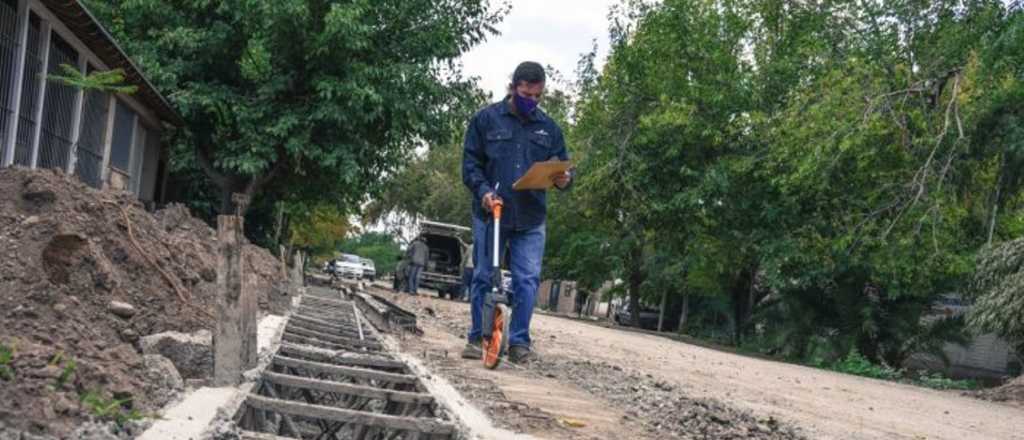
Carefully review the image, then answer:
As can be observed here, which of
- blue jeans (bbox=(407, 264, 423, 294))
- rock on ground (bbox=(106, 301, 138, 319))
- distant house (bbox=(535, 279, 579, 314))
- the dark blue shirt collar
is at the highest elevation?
the dark blue shirt collar

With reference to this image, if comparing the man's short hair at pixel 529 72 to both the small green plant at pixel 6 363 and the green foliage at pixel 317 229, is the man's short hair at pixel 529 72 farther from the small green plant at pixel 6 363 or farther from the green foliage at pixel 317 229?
the green foliage at pixel 317 229

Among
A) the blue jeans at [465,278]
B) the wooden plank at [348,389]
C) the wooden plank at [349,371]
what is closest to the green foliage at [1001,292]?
the wooden plank at [349,371]

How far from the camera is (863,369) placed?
1683 cm

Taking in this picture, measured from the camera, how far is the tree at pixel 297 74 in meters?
18.7

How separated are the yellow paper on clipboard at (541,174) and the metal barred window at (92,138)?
9649 millimetres

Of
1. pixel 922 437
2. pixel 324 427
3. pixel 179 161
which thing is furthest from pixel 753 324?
pixel 324 427

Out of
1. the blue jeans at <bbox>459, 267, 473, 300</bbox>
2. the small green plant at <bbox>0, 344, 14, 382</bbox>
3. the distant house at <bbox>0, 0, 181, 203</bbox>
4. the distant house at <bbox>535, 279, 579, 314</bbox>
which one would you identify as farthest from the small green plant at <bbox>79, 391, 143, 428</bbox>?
the distant house at <bbox>535, 279, 579, 314</bbox>

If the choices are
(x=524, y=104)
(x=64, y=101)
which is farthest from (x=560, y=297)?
(x=524, y=104)

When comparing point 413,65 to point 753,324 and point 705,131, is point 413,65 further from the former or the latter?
point 753,324

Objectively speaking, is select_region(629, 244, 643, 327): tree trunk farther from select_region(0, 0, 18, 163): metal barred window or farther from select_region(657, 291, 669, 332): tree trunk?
select_region(0, 0, 18, 163): metal barred window

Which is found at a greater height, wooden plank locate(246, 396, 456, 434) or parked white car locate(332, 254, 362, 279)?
wooden plank locate(246, 396, 456, 434)

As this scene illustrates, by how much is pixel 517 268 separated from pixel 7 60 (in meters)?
7.17

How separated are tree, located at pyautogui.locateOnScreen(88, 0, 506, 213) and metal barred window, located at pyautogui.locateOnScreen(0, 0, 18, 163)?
23.4 ft

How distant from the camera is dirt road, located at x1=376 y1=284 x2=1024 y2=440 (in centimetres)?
540
